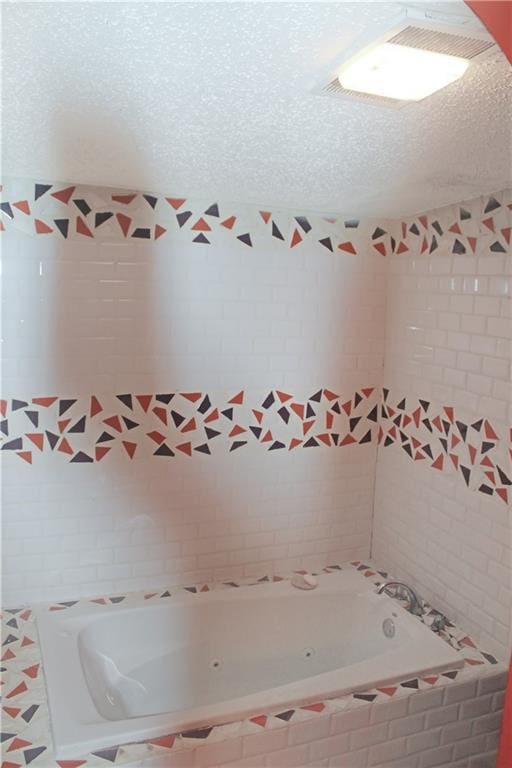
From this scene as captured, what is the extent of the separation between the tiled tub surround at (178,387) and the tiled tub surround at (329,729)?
1.37 feet

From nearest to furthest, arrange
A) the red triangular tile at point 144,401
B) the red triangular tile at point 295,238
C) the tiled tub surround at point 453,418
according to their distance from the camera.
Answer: the tiled tub surround at point 453,418 < the red triangular tile at point 144,401 < the red triangular tile at point 295,238

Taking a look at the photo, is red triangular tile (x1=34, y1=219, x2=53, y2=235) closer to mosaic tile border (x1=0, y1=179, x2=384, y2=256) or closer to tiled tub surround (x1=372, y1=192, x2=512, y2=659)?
mosaic tile border (x1=0, y1=179, x2=384, y2=256)

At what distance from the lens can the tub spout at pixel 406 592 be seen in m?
2.09

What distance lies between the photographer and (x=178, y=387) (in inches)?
83.1

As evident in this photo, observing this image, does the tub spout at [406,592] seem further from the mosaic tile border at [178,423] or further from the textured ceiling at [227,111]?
the textured ceiling at [227,111]

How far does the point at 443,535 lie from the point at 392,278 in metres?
0.96

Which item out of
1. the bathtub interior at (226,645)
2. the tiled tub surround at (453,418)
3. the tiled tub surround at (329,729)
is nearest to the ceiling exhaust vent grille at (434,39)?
the tiled tub surround at (453,418)

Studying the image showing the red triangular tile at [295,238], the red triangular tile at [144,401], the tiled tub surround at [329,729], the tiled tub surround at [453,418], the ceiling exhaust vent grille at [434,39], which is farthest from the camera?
the red triangular tile at [295,238]

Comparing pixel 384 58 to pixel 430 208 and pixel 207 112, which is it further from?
pixel 430 208

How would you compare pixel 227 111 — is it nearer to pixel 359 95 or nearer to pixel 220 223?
pixel 359 95

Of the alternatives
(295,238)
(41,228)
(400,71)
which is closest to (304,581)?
(295,238)

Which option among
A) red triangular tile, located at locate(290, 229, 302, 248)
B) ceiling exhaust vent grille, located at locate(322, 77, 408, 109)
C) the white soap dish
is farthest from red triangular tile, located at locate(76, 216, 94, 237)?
the white soap dish

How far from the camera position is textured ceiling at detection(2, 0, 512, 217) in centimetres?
83

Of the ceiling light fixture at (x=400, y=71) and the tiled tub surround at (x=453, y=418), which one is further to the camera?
the tiled tub surround at (x=453, y=418)
